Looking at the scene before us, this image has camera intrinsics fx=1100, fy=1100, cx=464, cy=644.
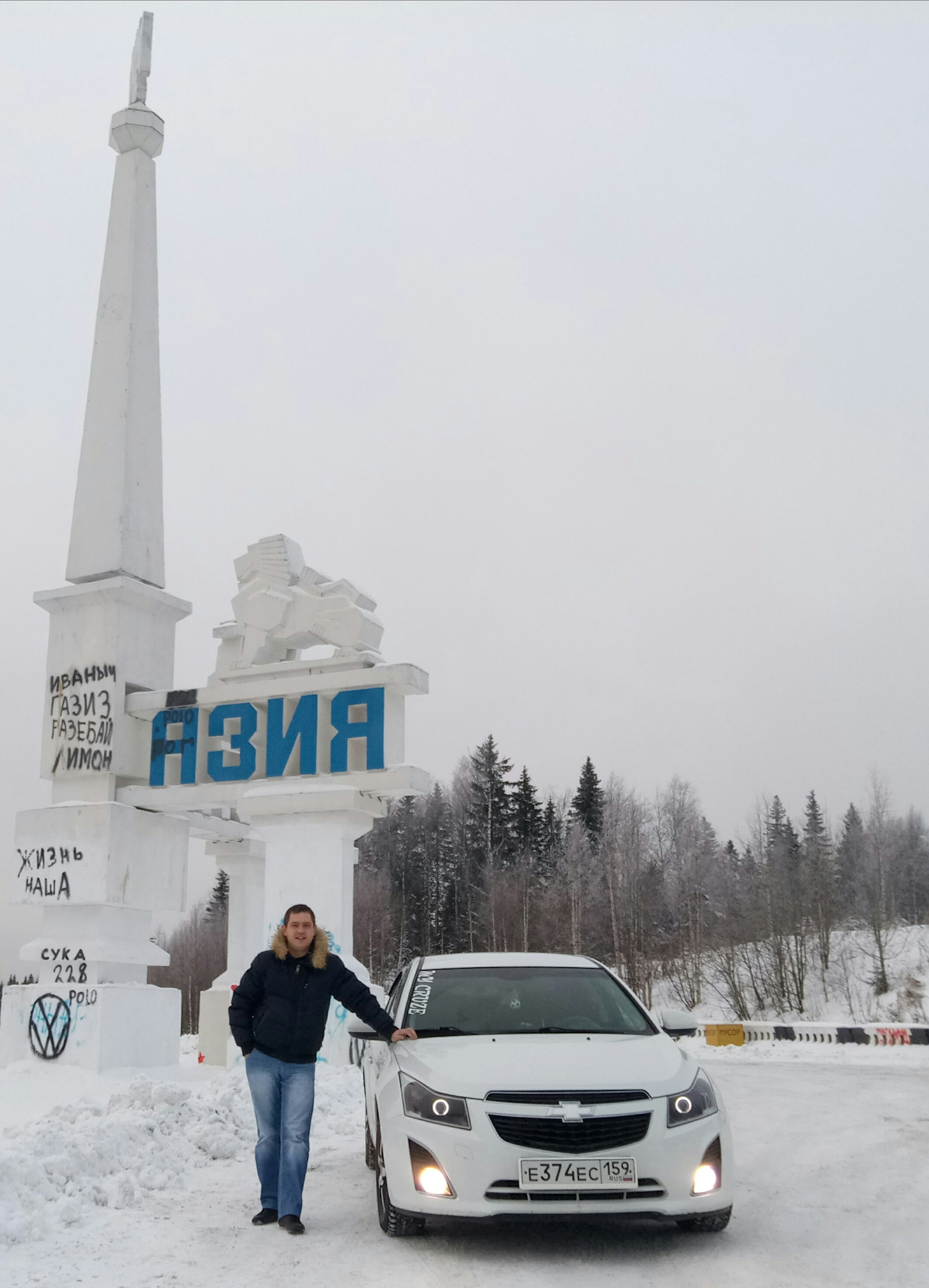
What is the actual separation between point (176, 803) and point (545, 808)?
51117mm

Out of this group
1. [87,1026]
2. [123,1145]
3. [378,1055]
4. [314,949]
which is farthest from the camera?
[87,1026]

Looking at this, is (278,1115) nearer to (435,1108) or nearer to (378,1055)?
(378,1055)

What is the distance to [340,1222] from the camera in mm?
6102

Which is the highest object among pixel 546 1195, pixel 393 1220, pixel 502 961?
pixel 502 961

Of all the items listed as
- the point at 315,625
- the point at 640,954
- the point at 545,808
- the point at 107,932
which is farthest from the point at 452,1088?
the point at 545,808

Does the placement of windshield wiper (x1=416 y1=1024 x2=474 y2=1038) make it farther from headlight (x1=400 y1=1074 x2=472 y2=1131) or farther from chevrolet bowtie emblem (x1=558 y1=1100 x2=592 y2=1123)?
chevrolet bowtie emblem (x1=558 y1=1100 x2=592 y2=1123)

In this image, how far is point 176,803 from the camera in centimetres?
1461

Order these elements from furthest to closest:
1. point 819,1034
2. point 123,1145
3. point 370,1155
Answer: point 819,1034 → point 370,1155 → point 123,1145

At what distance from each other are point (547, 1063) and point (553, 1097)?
301 mm

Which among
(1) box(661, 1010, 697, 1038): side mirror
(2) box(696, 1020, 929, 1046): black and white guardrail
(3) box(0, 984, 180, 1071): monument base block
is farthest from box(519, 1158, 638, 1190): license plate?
(2) box(696, 1020, 929, 1046): black and white guardrail

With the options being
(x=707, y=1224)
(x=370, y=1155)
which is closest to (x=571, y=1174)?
(x=707, y=1224)

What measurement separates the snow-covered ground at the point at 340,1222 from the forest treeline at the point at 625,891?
3436 centimetres

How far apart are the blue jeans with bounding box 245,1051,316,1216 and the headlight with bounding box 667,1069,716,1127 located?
1961mm

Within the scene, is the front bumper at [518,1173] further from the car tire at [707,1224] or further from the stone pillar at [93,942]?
the stone pillar at [93,942]
